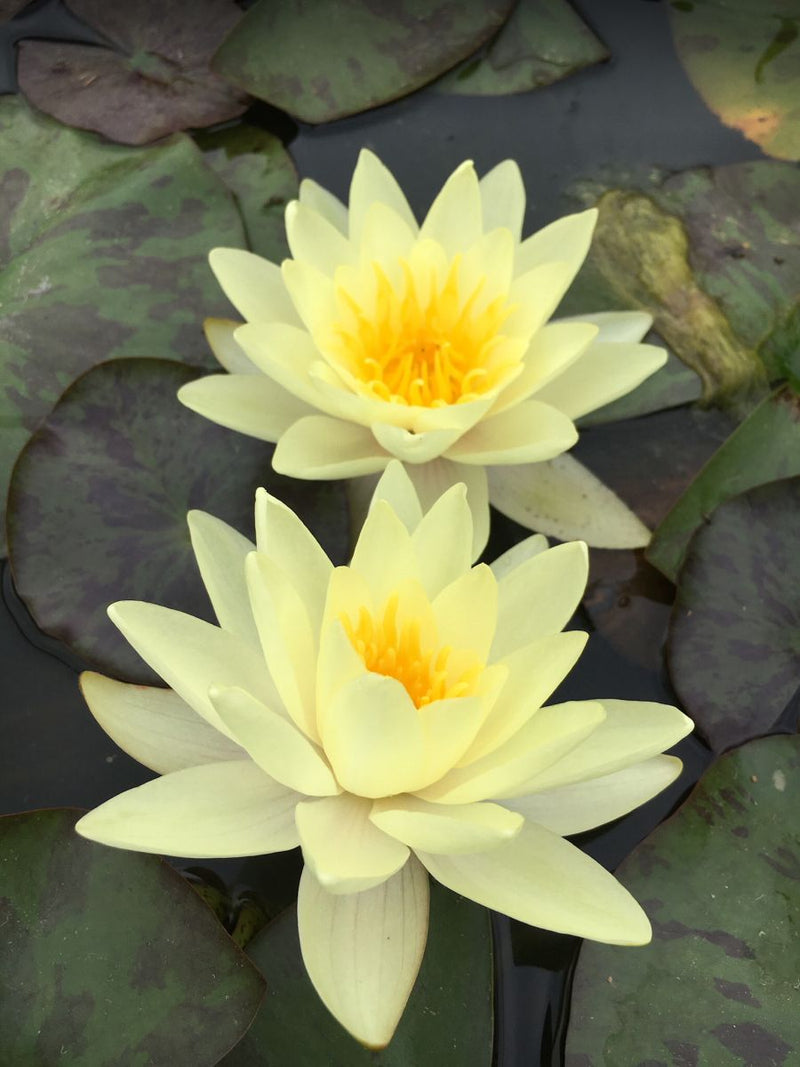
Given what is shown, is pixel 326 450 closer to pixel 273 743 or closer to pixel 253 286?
pixel 253 286

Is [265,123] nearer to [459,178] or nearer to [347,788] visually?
[459,178]

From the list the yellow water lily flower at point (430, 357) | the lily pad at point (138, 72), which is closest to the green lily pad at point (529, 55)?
the lily pad at point (138, 72)

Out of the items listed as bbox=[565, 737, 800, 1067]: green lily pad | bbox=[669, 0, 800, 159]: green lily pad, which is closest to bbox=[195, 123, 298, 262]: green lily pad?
bbox=[669, 0, 800, 159]: green lily pad

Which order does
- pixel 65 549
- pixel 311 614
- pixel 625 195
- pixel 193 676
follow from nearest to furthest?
pixel 193 676 < pixel 311 614 < pixel 65 549 < pixel 625 195

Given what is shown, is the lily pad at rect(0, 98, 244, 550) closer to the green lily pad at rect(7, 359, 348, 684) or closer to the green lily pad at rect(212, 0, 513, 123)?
the green lily pad at rect(7, 359, 348, 684)

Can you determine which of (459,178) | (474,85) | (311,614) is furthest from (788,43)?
(311,614)

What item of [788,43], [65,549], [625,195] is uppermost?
[788,43]

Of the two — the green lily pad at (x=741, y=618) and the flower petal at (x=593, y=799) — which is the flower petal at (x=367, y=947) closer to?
the flower petal at (x=593, y=799)
